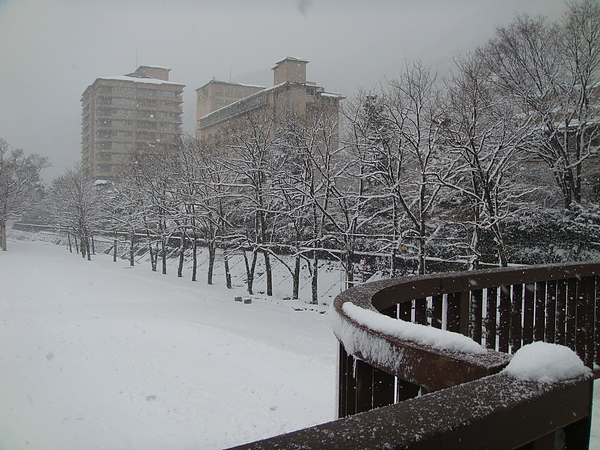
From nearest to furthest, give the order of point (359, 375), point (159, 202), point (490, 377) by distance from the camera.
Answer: point (490, 377) < point (359, 375) < point (159, 202)

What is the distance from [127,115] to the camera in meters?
27.4

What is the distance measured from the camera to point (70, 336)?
11.1 m

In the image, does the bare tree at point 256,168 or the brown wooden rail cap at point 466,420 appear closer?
the brown wooden rail cap at point 466,420

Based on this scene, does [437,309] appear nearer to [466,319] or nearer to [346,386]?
[466,319]

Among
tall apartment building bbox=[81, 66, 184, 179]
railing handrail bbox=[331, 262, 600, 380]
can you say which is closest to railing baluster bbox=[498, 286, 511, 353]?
railing handrail bbox=[331, 262, 600, 380]

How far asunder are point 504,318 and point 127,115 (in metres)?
28.6

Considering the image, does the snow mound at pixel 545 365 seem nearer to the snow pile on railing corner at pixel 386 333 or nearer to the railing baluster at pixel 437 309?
the snow pile on railing corner at pixel 386 333

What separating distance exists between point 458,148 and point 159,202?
18.4 meters

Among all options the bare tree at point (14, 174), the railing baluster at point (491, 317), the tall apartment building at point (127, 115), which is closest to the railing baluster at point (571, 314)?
the railing baluster at point (491, 317)

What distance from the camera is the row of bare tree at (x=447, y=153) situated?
1262 cm

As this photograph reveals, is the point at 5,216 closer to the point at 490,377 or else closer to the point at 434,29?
the point at 434,29

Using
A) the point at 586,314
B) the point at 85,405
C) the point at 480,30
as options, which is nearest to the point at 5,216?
the point at 85,405

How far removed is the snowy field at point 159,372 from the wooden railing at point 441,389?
4.13 ft

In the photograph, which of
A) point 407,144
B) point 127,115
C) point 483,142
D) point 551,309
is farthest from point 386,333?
point 127,115
